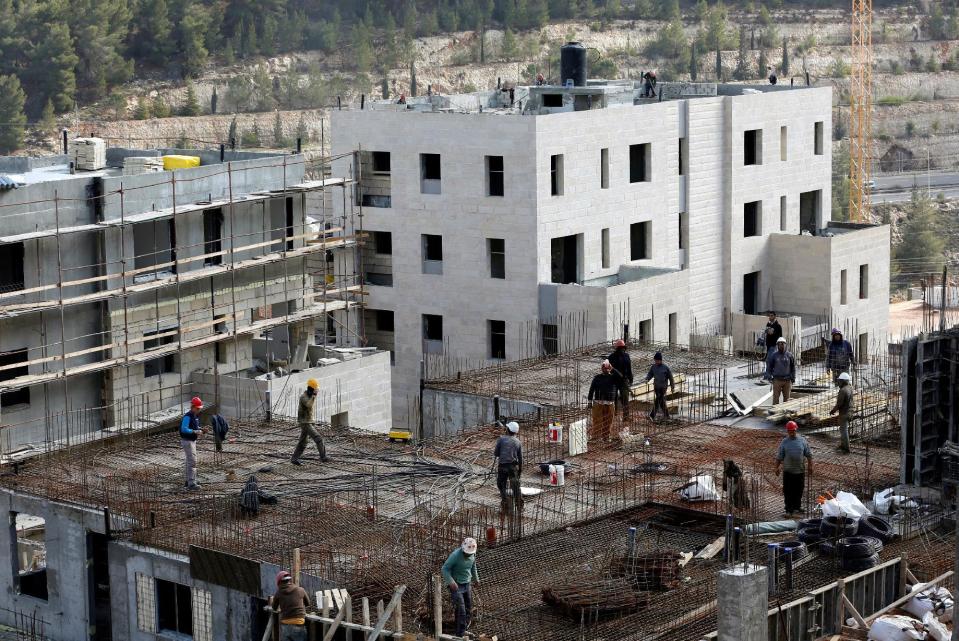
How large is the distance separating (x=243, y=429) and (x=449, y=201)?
19823 mm

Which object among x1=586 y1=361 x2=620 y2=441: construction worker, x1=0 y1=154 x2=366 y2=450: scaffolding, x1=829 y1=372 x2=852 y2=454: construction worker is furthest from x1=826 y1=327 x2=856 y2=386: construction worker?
x1=0 y1=154 x2=366 y2=450: scaffolding

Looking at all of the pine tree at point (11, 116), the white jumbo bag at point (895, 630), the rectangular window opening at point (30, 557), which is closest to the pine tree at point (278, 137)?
the pine tree at point (11, 116)

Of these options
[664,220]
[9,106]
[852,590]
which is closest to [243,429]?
[852,590]

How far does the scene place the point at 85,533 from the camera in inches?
1489

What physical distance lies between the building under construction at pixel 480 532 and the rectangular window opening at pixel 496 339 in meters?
14.7

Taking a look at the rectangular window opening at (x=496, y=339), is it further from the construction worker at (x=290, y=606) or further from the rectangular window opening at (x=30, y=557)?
the construction worker at (x=290, y=606)

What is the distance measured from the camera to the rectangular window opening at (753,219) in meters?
72.1

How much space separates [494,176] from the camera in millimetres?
62031

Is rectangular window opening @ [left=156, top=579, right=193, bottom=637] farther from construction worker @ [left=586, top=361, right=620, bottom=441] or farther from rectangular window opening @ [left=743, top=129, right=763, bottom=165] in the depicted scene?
rectangular window opening @ [left=743, top=129, right=763, bottom=165]

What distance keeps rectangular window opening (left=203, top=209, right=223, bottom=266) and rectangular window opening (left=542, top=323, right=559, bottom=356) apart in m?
12.3

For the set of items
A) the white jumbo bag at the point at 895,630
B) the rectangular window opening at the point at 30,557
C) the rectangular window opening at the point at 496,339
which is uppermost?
the white jumbo bag at the point at 895,630

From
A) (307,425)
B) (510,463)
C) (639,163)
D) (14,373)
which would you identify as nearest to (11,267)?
(14,373)

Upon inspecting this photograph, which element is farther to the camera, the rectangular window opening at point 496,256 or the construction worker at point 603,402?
the rectangular window opening at point 496,256

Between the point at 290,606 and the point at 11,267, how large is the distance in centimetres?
1928
